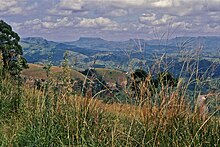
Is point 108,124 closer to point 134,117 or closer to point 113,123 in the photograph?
point 113,123

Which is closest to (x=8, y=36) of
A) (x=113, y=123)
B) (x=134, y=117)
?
(x=113, y=123)

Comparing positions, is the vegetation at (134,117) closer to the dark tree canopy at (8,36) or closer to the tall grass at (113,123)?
the tall grass at (113,123)

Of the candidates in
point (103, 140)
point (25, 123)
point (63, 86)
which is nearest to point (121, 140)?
point (103, 140)

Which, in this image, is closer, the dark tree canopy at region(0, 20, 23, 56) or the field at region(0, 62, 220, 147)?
the field at region(0, 62, 220, 147)

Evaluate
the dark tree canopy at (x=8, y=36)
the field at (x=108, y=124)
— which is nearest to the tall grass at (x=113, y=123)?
the field at (x=108, y=124)

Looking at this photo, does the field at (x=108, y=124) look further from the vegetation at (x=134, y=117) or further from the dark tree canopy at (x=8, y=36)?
the dark tree canopy at (x=8, y=36)

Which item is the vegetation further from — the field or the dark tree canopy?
the dark tree canopy

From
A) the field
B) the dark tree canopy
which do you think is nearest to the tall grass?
the field

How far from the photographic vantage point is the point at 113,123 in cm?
611

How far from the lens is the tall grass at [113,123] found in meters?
4.88

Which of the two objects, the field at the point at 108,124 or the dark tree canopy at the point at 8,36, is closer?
the field at the point at 108,124

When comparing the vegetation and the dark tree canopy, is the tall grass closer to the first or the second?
the vegetation

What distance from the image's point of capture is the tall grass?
4.88 m

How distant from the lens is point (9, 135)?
6.53 metres
